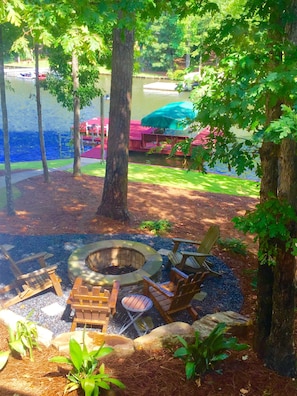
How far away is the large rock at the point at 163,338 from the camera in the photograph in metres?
4.66

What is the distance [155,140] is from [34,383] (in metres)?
18.8

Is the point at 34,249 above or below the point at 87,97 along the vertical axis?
below

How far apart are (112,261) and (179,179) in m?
8.02

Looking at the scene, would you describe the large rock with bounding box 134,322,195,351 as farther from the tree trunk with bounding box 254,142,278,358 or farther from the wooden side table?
the wooden side table

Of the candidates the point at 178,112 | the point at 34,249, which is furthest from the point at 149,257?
the point at 178,112

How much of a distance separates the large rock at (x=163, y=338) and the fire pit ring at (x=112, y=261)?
1.86 metres

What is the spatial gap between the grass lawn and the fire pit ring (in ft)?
21.6

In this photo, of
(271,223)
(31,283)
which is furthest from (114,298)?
(271,223)

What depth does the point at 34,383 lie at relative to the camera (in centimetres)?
391

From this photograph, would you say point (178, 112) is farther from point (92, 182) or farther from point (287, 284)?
point (287, 284)

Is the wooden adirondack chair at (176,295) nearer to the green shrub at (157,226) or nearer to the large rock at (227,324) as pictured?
the large rock at (227,324)

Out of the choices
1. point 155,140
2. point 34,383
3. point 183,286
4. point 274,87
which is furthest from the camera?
point 155,140

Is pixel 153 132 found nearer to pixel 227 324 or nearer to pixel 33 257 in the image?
pixel 33 257

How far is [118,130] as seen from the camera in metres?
9.73
